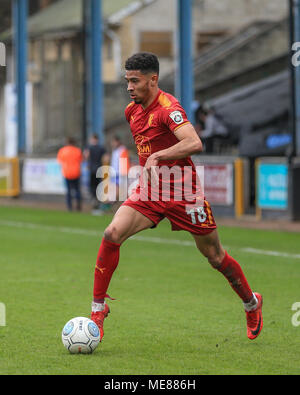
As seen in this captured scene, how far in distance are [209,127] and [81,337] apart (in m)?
21.2

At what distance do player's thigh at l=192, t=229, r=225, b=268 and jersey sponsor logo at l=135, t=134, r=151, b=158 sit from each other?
29.3 inches

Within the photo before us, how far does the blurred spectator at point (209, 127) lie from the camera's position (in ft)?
92.0

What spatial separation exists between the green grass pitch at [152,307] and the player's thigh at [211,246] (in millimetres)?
655

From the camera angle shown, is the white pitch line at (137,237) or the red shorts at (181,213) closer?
the red shorts at (181,213)

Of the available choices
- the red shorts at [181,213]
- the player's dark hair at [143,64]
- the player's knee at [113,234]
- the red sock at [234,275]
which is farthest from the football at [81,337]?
the player's dark hair at [143,64]

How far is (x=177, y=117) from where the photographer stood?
25.0 ft

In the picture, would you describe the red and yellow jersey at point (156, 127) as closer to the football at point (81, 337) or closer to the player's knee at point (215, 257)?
the player's knee at point (215, 257)

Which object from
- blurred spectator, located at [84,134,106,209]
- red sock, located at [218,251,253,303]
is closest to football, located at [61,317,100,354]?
red sock, located at [218,251,253,303]

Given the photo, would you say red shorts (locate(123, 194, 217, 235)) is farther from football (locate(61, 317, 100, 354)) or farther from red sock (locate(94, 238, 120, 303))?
football (locate(61, 317, 100, 354))

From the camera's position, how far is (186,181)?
7.86 m

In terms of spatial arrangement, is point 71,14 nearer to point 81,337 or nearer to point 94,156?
point 94,156
